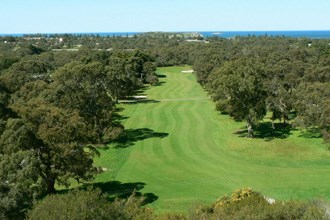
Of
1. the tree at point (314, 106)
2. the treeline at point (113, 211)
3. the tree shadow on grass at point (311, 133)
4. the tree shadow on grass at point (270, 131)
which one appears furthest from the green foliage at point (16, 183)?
the tree shadow on grass at point (311, 133)

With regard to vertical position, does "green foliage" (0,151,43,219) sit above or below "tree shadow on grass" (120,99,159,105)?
above

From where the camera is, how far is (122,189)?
123ft

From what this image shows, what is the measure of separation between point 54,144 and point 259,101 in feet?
100

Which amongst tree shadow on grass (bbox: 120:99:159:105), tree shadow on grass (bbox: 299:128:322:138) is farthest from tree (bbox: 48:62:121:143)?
tree shadow on grass (bbox: 120:99:159:105)

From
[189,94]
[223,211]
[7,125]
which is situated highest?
[7,125]

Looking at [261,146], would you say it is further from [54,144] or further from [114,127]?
[54,144]

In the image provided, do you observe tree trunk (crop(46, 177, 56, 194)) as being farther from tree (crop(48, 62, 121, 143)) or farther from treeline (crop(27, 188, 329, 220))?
tree (crop(48, 62, 121, 143))

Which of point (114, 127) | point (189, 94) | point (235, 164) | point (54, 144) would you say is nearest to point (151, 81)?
point (189, 94)

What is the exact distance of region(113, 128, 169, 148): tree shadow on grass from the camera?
5441 cm

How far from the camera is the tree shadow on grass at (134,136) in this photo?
54.4 m

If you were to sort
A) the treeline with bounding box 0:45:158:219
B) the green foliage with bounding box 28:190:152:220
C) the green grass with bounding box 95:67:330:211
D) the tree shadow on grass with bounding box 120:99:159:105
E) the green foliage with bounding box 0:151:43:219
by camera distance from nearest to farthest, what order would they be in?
the green foliage with bounding box 28:190:152:220 → the green foliage with bounding box 0:151:43:219 → the treeline with bounding box 0:45:158:219 → the green grass with bounding box 95:67:330:211 → the tree shadow on grass with bounding box 120:99:159:105

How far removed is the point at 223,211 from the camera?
23375 millimetres

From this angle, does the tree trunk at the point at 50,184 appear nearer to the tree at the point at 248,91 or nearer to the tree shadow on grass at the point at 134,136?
the tree shadow on grass at the point at 134,136

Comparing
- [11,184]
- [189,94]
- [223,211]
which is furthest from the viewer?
[189,94]
